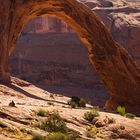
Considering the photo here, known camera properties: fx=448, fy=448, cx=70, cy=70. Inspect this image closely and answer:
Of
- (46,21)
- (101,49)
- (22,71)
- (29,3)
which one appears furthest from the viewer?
(46,21)

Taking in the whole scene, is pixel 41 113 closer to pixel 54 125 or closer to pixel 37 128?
pixel 54 125

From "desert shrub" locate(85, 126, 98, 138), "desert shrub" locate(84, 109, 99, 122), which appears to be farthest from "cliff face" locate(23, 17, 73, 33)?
"desert shrub" locate(85, 126, 98, 138)

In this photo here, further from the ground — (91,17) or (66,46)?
(91,17)

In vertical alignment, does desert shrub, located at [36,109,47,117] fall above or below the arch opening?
above

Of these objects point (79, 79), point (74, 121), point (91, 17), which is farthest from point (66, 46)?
point (74, 121)

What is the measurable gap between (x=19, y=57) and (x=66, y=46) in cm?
672

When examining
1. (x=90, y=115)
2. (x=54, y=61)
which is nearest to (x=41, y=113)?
(x=90, y=115)

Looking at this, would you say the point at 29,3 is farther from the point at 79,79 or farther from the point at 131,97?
the point at 79,79

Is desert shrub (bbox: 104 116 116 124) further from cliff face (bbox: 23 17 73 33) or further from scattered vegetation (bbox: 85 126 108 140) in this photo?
cliff face (bbox: 23 17 73 33)

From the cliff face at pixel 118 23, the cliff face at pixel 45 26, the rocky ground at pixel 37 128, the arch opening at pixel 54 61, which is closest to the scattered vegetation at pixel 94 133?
the rocky ground at pixel 37 128

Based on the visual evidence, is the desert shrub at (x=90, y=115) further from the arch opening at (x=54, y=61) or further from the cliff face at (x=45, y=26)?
the cliff face at (x=45, y=26)

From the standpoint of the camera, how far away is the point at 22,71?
6056 centimetres

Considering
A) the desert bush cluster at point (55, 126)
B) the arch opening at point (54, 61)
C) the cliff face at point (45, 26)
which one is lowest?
the arch opening at point (54, 61)

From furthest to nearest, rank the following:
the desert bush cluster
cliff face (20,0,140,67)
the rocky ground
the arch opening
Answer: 1. the arch opening
2. cliff face (20,0,140,67)
3. the desert bush cluster
4. the rocky ground
